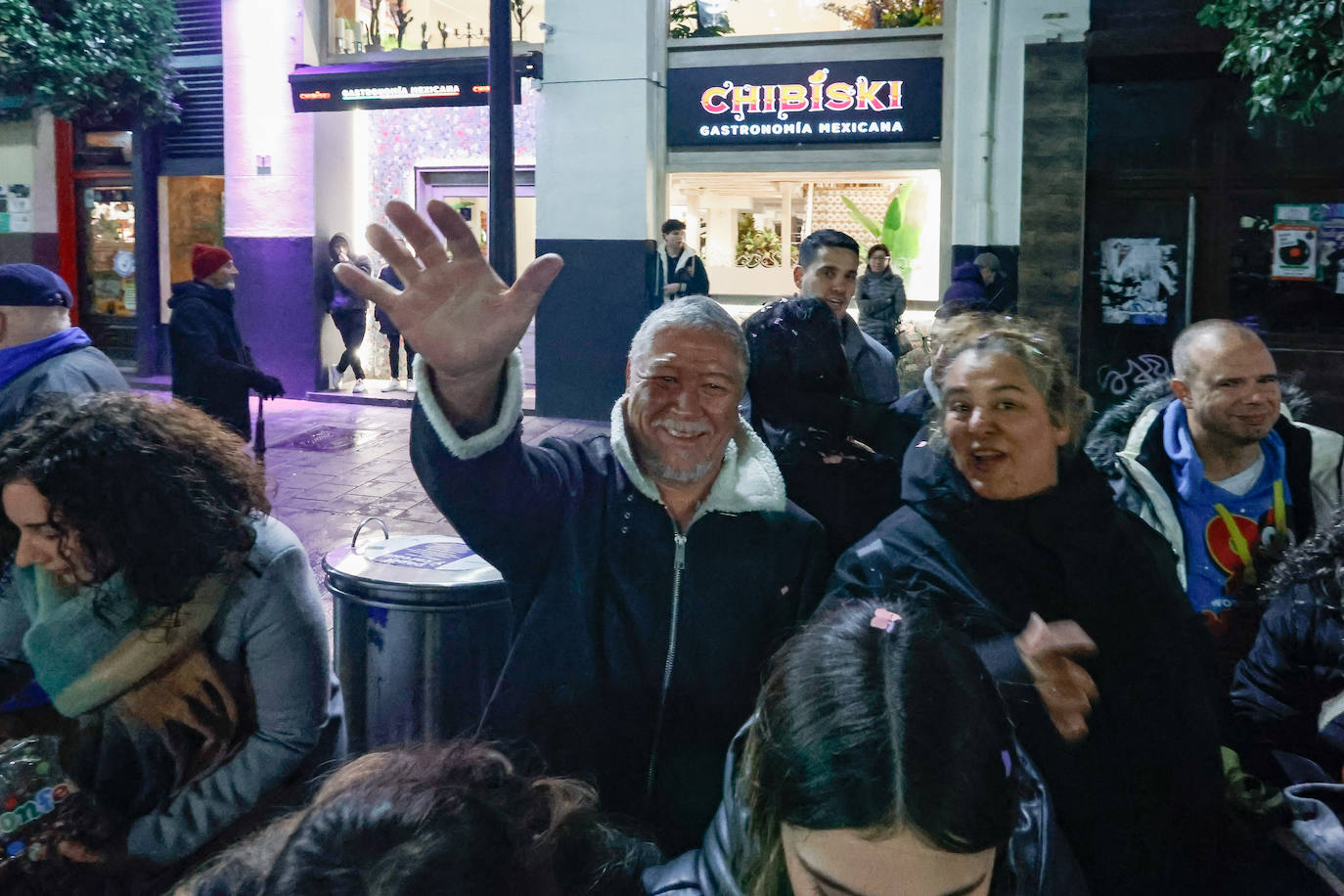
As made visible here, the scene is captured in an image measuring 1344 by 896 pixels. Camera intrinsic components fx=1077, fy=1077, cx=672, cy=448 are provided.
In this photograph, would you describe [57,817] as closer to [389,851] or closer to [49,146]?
[389,851]

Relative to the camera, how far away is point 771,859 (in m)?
1.37

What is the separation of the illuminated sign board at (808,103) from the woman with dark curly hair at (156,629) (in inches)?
378

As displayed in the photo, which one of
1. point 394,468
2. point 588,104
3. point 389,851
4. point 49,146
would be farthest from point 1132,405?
point 49,146

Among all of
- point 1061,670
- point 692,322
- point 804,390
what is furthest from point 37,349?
point 1061,670

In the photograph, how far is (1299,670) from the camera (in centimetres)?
236

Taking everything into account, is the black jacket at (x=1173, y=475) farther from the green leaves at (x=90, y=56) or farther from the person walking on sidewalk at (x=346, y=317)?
the green leaves at (x=90, y=56)

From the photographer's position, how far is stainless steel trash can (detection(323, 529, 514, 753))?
3.16 metres

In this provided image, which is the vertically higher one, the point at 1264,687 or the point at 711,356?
the point at 711,356

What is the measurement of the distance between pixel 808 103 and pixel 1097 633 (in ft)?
32.2

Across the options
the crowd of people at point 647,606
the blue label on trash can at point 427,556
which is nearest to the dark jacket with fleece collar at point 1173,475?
the crowd of people at point 647,606

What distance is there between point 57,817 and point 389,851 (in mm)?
1337

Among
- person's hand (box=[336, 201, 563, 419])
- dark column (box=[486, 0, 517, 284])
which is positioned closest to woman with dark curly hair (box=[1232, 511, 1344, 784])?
person's hand (box=[336, 201, 563, 419])

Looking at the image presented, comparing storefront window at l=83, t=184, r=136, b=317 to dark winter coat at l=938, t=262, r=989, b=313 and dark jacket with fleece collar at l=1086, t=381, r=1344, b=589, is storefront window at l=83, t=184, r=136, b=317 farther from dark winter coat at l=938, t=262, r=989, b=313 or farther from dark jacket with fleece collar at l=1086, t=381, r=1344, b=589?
dark jacket with fleece collar at l=1086, t=381, r=1344, b=589

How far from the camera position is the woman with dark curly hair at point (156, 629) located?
2.23 m
